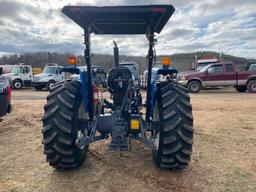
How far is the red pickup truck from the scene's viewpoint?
19.2 metres

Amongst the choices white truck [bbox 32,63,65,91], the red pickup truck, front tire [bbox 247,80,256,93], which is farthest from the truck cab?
front tire [bbox 247,80,256,93]

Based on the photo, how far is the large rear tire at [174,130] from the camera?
4148mm

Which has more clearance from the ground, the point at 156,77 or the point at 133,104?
the point at 156,77

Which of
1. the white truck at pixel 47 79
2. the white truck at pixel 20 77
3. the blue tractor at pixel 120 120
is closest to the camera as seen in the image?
the blue tractor at pixel 120 120

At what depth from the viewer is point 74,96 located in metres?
4.34

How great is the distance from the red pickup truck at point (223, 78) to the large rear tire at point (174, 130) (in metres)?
15.7

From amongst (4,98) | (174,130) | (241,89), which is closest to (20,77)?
(241,89)

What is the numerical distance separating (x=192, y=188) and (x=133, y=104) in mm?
1735

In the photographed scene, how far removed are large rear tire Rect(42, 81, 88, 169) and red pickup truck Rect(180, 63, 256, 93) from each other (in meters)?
16.1

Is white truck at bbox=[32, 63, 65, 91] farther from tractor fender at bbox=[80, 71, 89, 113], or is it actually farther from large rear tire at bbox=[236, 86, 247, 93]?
tractor fender at bbox=[80, 71, 89, 113]

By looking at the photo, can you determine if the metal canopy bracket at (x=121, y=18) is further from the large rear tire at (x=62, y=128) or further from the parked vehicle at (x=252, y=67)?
the parked vehicle at (x=252, y=67)

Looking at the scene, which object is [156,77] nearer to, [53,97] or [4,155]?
[53,97]

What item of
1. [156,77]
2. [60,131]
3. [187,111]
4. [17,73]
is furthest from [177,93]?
[17,73]

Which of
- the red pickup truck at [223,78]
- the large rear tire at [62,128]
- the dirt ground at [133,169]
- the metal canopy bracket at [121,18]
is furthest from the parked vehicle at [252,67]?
the large rear tire at [62,128]
